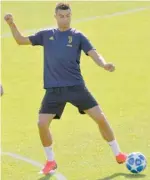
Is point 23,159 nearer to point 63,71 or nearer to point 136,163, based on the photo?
point 63,71

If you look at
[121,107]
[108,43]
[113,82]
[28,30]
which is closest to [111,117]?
[121,107]

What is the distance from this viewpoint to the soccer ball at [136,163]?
8.95 metres

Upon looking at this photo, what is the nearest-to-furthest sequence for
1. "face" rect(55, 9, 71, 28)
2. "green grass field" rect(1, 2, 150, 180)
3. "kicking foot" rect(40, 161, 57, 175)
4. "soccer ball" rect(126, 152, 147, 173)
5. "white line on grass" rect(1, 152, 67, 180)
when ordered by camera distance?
1. "soccer ball" rect(126, 152, 147, 173)
2. "face" rect(55, 9, 71, 28)
3. "white line on grass" rect(1, 152, 67, 180)
4. "kicking foot" rect(40, 161, 57, 175)
5. "green grass field" rect(1, 2, 150, 180)

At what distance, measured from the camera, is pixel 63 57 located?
358 inches

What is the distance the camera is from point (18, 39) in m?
9.42

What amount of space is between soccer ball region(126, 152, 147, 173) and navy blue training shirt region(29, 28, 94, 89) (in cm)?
123

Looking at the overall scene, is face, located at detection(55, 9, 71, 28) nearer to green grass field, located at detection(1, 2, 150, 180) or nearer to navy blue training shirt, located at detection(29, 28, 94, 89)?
navy blue training shirt, located at detection(29, 28, 94, 89)

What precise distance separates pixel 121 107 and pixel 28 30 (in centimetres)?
744

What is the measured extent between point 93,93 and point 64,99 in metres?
4.43

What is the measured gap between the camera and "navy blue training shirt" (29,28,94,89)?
9.09 meters

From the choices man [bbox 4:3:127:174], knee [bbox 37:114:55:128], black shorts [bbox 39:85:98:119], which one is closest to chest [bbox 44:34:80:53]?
man [bbox 4:3:127:174]

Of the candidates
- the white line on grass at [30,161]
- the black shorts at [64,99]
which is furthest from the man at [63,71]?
the white line on grass at [30,161]

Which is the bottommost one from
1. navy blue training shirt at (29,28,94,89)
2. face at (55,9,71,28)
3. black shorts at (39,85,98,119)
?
black shorts at (39,85,98,119)

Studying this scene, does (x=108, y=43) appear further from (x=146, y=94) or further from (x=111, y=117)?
(x=111, y=117)
